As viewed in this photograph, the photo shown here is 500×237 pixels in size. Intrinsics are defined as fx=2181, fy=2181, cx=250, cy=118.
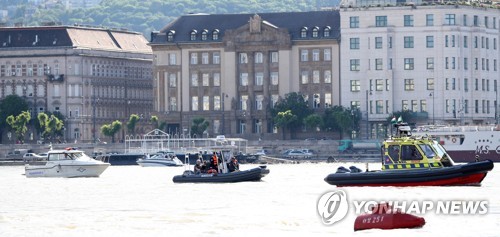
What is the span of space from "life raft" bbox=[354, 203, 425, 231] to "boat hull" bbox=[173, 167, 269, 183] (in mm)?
41792

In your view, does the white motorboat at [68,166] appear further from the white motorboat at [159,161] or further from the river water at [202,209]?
the white motorboat at [159,161]

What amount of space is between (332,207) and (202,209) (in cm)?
925

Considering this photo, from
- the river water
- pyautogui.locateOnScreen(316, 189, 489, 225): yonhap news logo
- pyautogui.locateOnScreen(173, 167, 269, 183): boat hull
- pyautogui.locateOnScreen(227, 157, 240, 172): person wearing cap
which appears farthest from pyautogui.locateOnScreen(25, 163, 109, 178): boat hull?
pyautogui.locateOnScreen(316, 189, 489, 225): yonhap news logo

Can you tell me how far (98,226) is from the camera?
85.8m

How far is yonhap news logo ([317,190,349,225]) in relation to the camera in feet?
275

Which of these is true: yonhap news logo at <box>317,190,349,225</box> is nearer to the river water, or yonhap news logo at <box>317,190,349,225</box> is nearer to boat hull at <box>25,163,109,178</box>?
the river water

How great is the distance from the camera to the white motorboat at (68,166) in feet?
479

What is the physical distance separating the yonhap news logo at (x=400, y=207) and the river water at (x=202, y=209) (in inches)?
18.5

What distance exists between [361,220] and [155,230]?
9055 millimetres

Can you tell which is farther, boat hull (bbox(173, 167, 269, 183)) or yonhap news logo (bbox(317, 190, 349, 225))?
boat hull (bbox(173, 167, 269, 183))

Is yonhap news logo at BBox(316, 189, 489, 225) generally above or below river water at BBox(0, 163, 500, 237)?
above

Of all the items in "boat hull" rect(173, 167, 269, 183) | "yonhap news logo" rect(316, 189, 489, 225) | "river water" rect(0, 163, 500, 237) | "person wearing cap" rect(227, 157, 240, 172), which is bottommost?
"river water" rect(0, 163, 500, 237)

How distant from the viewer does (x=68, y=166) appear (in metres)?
146

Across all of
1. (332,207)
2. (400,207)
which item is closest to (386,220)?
(400,207)
